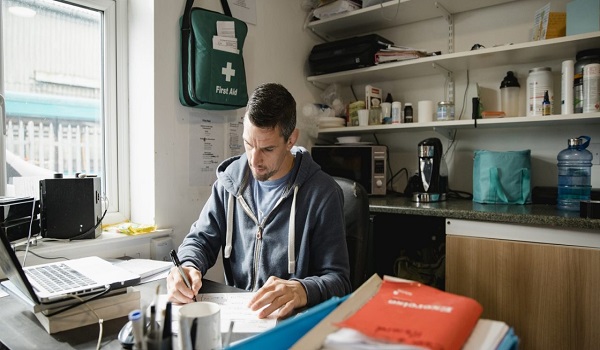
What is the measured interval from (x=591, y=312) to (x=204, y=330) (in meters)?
1.56

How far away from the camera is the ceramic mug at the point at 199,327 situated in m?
0.61

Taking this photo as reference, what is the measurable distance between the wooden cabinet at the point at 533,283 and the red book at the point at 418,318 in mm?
1155

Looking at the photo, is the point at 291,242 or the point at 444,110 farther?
the point at 444,110

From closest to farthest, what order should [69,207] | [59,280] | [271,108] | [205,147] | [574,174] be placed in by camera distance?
[59,280] → [271,108] → [69,207] → [574,174] → [205,147]

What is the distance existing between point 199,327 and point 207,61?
138cm

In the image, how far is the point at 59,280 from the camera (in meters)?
0.98

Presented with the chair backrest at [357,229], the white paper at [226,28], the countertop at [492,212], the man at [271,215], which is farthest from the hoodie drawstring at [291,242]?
the white paper at [226,28]

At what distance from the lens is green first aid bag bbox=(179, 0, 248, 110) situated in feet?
5.76

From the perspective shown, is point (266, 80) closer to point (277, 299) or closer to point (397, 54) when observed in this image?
point (397, 54)

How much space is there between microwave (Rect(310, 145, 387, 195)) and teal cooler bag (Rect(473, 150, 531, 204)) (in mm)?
574

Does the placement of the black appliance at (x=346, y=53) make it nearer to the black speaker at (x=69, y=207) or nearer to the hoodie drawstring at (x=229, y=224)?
the hoodie drawstring at (x=229, y=224)

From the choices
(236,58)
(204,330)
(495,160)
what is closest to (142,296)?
(204,330)

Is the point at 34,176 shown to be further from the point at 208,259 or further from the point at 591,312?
the point at 591,312

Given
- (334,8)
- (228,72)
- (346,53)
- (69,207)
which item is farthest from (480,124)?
(69,207)
